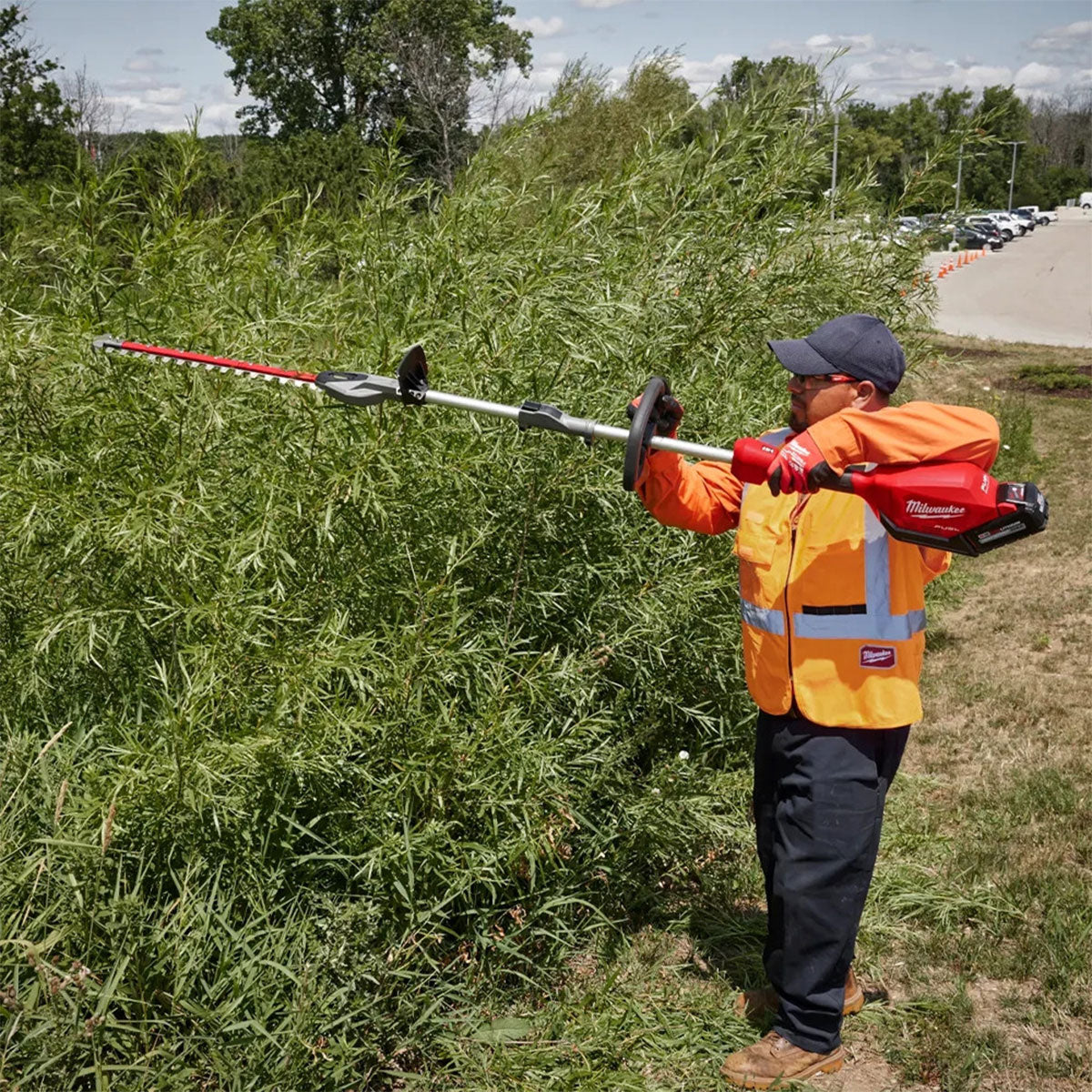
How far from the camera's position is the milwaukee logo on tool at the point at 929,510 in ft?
7.86

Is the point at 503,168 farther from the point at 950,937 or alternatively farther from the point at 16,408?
the point at 950,937

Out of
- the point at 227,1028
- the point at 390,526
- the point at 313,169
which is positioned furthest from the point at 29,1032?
the point at 313,169

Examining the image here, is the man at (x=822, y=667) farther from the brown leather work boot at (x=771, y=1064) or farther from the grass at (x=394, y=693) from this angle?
the grass at (x=394, y=693)

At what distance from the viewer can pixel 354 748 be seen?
9.52 feet

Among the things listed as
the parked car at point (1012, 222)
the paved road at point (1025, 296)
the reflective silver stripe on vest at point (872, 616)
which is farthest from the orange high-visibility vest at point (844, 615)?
the parked car at point (1012, 222)

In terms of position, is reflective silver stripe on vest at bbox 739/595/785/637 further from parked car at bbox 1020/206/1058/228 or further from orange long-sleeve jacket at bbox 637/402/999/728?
parked car at bbox 1020/206/1058/228

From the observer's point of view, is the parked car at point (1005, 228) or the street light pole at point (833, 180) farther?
the parked car at point (1005, 228)

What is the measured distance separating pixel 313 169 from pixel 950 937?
49.7 ft

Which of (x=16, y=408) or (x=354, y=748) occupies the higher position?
(x=16, y=408)

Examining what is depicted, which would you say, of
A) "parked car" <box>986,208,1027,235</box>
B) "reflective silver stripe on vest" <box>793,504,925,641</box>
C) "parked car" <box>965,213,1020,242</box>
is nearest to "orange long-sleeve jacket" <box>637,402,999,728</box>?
"reflective silver stripe on vest" <box>793,504,925,641</box>

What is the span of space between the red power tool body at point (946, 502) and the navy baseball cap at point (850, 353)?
14.2 inches

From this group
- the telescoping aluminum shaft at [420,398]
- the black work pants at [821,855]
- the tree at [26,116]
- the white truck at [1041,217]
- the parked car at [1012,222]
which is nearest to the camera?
the telescoping aluminum shaft at [420,398]

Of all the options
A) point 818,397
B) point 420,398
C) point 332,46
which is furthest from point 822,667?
point 332,46

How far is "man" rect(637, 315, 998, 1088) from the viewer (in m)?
2.70
